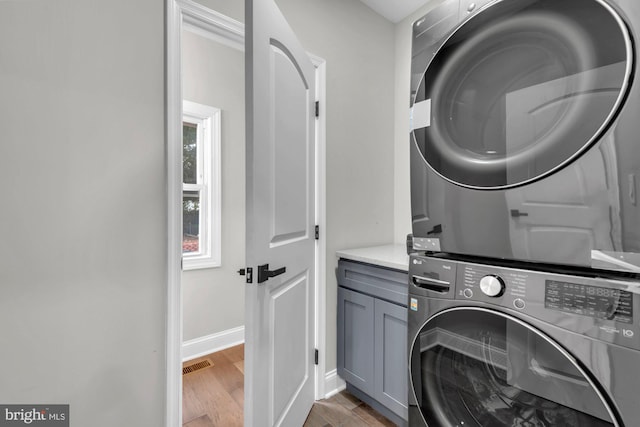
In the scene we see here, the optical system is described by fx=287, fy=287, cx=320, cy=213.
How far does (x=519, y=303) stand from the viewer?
0.82 m

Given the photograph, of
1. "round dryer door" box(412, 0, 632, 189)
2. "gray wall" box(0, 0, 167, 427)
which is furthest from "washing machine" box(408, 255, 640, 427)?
"gray wall" box(0, 0, 167, 427)

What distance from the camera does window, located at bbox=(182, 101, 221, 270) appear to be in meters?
2.65

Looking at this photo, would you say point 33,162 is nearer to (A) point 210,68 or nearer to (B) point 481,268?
(B) point 481,268

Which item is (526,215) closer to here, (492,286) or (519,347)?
(492,286)

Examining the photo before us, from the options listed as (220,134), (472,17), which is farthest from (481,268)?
(220,134)

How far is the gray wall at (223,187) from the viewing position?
252 cm

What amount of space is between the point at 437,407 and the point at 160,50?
1828 millimetres

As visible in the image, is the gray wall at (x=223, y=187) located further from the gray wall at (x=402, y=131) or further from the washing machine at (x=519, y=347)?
the washing machine at (x=519, y=347)

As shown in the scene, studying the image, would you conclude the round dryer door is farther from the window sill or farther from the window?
the window sill

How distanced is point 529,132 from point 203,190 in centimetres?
249

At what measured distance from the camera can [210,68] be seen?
2.61 metres

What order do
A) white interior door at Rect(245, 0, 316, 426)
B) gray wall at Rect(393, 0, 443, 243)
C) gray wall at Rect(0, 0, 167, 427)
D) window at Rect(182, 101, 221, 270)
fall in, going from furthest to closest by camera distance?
window at Rect(182, 101, 221, 270) < gray wall at Rect(393, 0, 443, 243) < white interior door at Rect(245, 0, 316, 426) < gray wall at Rect(0, 0, 167, 427)

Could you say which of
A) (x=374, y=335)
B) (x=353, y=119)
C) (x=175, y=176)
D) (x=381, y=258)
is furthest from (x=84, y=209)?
(x=353, y=119)

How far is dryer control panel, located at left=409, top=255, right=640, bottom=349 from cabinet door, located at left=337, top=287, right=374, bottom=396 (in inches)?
30.7
